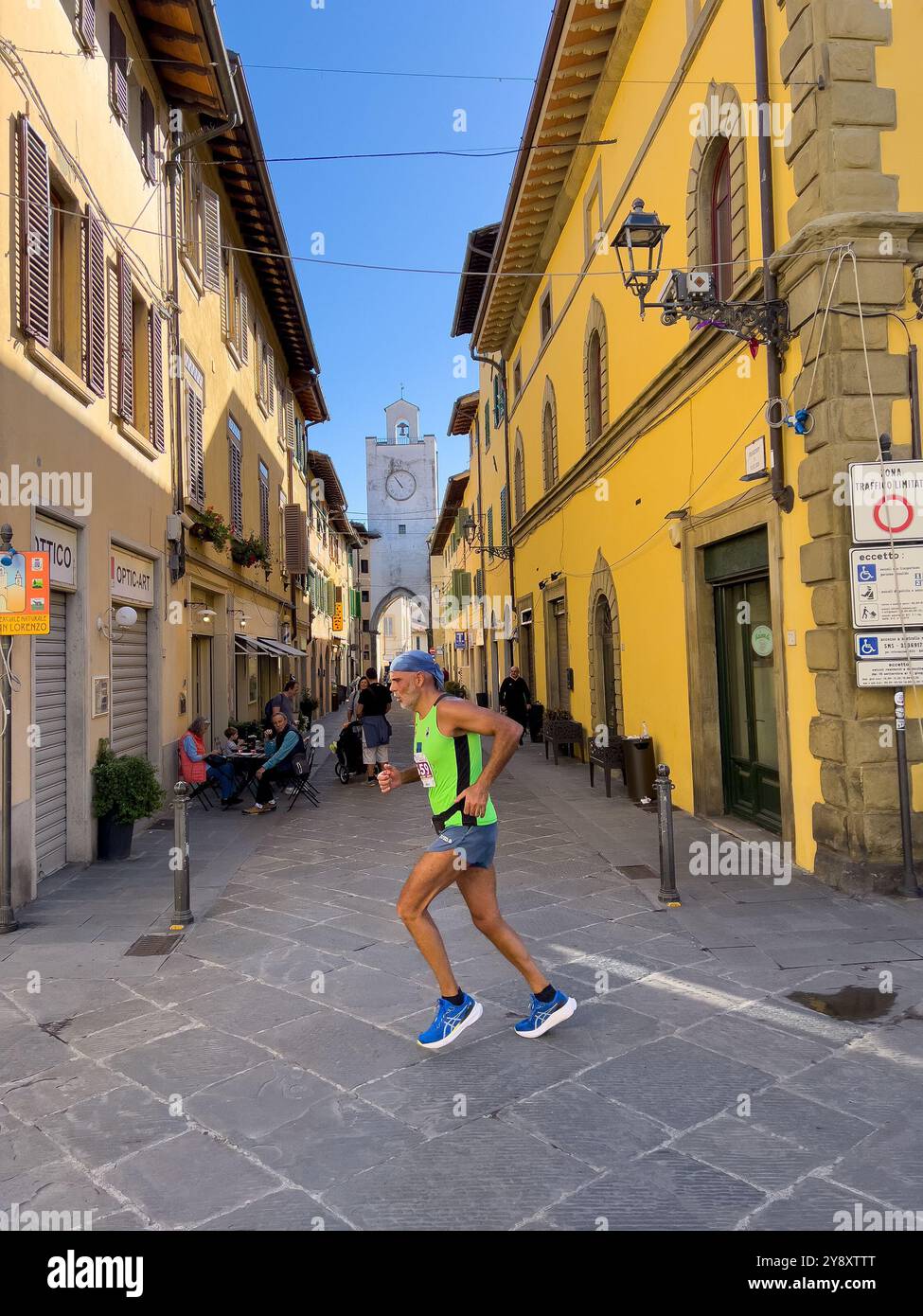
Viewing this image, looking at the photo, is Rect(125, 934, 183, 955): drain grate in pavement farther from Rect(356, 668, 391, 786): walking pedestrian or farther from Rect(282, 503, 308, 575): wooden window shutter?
Rect(282, 503, 308, 575): wooden window shutter

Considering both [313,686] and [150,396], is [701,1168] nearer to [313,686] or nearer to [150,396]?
[150,396]

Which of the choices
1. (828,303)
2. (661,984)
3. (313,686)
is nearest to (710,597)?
(828,303)

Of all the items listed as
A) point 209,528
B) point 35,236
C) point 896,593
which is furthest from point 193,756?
point 896,593

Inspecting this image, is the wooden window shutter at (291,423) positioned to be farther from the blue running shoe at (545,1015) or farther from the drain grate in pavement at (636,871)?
the blue running shoe at (545,1015)

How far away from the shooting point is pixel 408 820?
A: 10.4m

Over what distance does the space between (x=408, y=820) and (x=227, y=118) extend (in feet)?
30.9

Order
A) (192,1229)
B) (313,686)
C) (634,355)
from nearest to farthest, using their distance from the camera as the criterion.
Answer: (192,1229) → (634,355) → (313,686)

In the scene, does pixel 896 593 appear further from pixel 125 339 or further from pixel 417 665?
pixel 125 339

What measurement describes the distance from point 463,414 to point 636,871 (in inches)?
1067

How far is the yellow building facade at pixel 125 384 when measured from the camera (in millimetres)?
6906

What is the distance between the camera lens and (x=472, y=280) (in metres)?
22.8

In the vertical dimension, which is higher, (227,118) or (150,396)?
(227,118)

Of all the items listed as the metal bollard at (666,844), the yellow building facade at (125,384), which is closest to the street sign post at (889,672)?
the metal bollard at (666,844)

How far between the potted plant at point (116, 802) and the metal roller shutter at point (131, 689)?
1209mm
